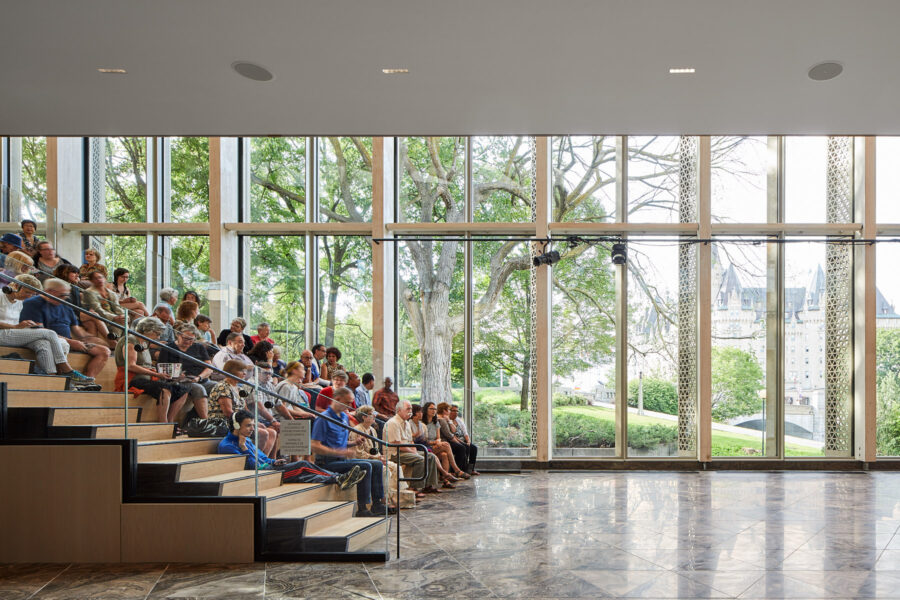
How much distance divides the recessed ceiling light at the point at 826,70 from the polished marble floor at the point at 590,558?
3.54 m

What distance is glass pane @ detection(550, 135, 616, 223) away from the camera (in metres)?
12.5

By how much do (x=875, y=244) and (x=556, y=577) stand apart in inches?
406

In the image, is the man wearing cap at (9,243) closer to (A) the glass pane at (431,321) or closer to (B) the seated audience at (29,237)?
(B) the seated audience at (29,237)

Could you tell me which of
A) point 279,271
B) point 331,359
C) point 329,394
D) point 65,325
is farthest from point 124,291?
point 279,271

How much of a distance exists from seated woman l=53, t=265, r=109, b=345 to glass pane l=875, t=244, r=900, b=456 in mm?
12261

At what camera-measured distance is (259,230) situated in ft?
40.3

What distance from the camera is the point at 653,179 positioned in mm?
12492

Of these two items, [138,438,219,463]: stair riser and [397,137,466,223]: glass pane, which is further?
[397,137,466,223]: glass pane

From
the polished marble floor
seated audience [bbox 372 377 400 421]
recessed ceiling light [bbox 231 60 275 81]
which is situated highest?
recessed ceiling light [bbox 231 60 275 81]

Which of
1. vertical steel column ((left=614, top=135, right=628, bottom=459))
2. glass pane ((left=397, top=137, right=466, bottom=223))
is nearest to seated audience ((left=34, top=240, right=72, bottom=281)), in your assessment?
glass pane ((left=397, top=137, right=466, bottom=223))

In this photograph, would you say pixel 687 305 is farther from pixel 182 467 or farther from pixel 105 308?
pixel 105 308

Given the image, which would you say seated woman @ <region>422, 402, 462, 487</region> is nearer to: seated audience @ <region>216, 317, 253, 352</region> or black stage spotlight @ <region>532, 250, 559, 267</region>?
seated audience @ <region>216, 317, 253, 352</region>

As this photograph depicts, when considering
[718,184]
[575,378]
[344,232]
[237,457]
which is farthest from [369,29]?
[718,184]

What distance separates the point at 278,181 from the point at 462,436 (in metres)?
5.74
